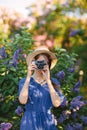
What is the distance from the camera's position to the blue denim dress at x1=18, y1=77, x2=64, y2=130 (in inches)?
210

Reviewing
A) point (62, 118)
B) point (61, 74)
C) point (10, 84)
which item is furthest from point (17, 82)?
point (62, 118)

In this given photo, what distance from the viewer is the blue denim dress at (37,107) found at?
5.34 m

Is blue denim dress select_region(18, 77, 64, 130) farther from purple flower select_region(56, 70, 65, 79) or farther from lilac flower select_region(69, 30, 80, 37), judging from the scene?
lilac flower select_region(69, 30, 80, 37)

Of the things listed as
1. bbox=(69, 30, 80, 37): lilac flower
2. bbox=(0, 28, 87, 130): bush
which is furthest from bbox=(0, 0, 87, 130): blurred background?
bbox=(0, 28, 87, 130): bush

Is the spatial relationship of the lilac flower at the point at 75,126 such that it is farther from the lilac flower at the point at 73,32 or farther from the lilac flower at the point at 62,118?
the lilac flower at the point at 73,32

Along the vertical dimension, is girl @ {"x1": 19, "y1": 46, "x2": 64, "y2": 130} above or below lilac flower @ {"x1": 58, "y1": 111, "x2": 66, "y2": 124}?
above

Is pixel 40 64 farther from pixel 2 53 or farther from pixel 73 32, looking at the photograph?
pixel 73 32

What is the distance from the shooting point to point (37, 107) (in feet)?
17.6

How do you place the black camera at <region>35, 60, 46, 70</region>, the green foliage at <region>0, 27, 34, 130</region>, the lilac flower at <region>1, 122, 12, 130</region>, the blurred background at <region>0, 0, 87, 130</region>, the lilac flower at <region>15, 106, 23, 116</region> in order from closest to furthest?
the black camera at <region>35, 60, 46, 70</region>, the lilac flower at <region>1, 122, 12, 130</region>, the lilac flower at <region>15, 106, 23, 116</region>, the green foliage at <region>0, 27, 34, 130</region>, the blurred background at <region>0, 0, 87, 130</region>

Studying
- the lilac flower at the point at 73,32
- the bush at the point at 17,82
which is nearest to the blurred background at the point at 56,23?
the lilac flower at the point at 73,32

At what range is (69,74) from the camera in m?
7.08

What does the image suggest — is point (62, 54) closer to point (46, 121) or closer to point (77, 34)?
point (46, 121)

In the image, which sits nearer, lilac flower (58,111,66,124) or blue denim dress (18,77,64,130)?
blue denim dress (18,77,64,130)

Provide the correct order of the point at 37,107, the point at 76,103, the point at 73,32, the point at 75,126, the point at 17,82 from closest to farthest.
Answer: the point at 37,107 → the point at 17,82 → the point at 76,103 → the point at 75,126 → the point at 73,32
